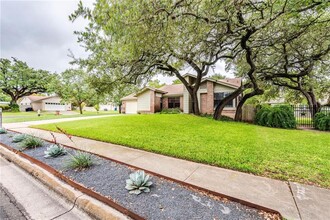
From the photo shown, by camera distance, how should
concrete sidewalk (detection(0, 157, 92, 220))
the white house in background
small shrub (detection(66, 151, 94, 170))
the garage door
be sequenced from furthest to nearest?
the white house in background < the garage door < small shrub (detection(66, 151, 94, 170)) < concrete sidewalk (detection(0, 157, 92, 220))

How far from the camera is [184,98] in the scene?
18.2m

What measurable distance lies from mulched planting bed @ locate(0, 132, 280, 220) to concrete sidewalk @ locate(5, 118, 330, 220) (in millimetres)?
250

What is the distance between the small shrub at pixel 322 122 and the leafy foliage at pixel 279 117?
4.98 feet

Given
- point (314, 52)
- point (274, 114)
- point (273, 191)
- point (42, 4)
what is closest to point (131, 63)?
point (42, 4)

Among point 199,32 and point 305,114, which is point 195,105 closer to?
point 305,114

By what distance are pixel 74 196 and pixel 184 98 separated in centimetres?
1625

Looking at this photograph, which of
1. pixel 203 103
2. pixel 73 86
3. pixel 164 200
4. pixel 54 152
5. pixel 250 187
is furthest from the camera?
pixel 73 86

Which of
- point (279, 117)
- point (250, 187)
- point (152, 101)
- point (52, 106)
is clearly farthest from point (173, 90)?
point (52, 106)

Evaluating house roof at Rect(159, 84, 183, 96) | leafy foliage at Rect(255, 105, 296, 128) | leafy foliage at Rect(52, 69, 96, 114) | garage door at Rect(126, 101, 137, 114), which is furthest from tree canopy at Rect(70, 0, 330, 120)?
leafy foliage at Rect(52, 69, 96, 114)

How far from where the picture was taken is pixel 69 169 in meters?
3.38

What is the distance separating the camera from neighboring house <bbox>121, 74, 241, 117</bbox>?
16297 mm

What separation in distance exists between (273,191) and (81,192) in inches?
124

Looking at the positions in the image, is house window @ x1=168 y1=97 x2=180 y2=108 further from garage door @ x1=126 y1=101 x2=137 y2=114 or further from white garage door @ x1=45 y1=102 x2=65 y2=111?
white garage door @ x1=45 y1=102 x2=65 y2=111

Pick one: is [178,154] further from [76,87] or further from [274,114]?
[76,87]
